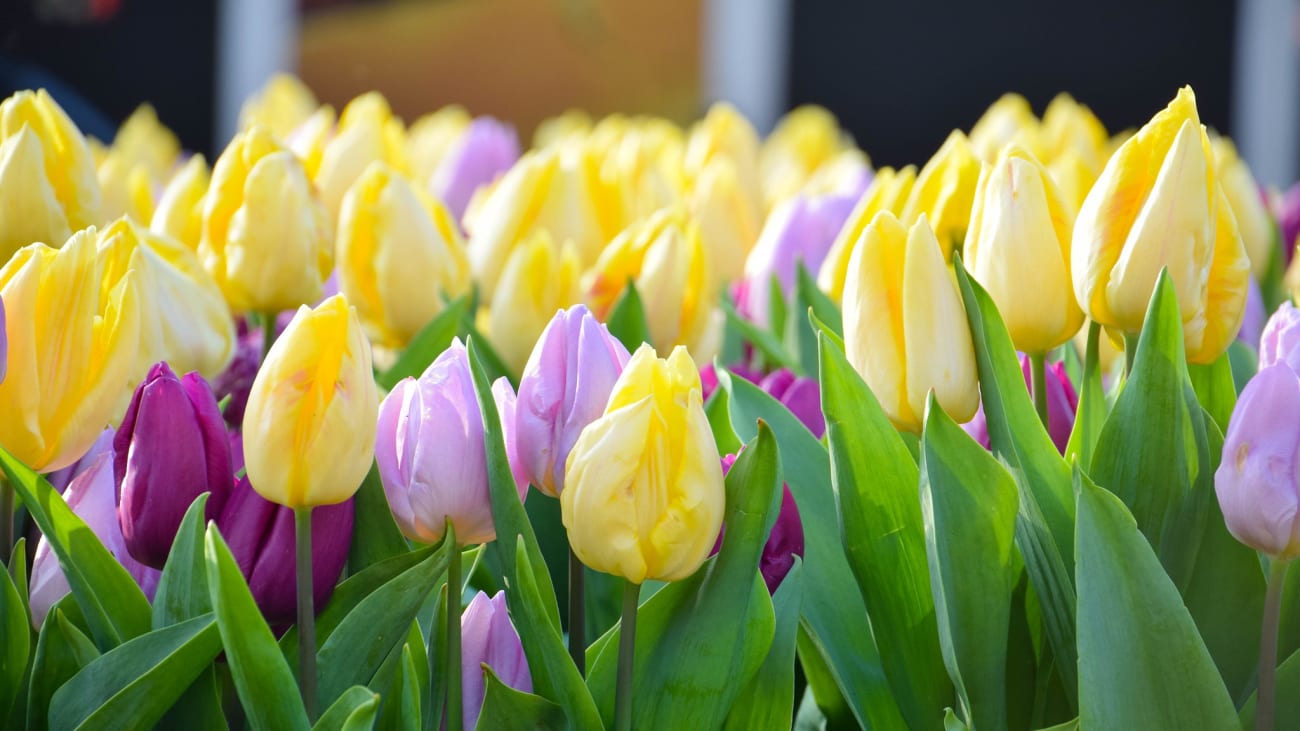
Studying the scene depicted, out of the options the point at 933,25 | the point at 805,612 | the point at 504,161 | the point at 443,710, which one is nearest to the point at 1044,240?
the point at 805,612

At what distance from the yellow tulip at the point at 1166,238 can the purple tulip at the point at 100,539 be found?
427 mm

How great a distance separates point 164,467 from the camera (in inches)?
23.1

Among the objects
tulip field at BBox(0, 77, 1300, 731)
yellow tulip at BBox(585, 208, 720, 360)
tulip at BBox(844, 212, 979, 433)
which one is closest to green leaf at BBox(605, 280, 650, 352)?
Result: yellow tulip at BBox(585, 208, 720, 360)

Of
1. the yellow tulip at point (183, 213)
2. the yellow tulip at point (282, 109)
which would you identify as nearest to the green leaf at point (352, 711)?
the yellow tulip at point (183, 213)

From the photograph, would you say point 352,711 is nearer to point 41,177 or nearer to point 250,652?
point 250,652

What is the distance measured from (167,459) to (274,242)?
0.32 meters

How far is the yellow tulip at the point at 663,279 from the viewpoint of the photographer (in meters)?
1.02

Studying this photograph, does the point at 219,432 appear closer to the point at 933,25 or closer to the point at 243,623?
the point at 243,623

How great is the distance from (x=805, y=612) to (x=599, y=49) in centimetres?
710

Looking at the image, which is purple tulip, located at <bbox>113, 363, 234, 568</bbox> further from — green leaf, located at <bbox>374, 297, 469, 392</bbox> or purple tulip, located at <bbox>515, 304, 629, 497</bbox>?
green leaf, located at <bbox>374, 297, 469, 392</bbox>

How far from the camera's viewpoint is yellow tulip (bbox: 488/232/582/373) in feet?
3.28

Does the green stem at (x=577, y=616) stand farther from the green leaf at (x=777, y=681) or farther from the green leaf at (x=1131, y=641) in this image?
the green leaf at (x=1131, y=641)

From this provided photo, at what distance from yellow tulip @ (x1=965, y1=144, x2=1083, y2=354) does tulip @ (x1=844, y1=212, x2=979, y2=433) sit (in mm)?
53

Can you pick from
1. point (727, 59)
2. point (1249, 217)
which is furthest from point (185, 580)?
point (727, 59)
